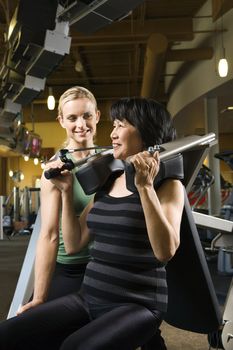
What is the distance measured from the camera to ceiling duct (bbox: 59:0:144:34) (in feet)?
13.2

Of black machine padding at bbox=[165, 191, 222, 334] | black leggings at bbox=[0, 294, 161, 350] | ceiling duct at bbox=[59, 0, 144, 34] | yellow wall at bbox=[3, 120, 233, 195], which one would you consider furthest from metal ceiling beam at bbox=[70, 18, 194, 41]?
black leggings at bbox=[0, 294, 161, 350]

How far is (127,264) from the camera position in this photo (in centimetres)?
132

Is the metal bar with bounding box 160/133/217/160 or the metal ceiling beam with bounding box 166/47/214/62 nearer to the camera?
the metal bar with bounding box 160/133/217/160

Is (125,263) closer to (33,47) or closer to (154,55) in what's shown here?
(33,47)

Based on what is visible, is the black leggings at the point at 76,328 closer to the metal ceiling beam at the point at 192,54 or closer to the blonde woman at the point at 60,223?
the blonde woman at the point at 60,223

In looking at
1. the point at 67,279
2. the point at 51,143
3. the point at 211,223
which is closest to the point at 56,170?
the point at 67,279

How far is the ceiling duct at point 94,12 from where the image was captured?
4037 millimetres

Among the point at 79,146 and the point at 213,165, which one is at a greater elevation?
the point at 213,165

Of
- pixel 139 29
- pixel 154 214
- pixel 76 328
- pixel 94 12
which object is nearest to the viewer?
pixel 154 214

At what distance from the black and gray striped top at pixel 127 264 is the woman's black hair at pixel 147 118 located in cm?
20

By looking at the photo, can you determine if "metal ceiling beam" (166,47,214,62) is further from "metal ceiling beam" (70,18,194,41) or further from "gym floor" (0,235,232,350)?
"gym floor" (0,235,232,350)

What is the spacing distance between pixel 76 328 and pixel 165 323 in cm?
178

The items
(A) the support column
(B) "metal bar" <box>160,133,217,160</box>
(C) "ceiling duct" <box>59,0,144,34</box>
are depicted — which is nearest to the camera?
(B) "metal bar" <box>160,133,217,160</box>

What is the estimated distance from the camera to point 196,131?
13.5 m
